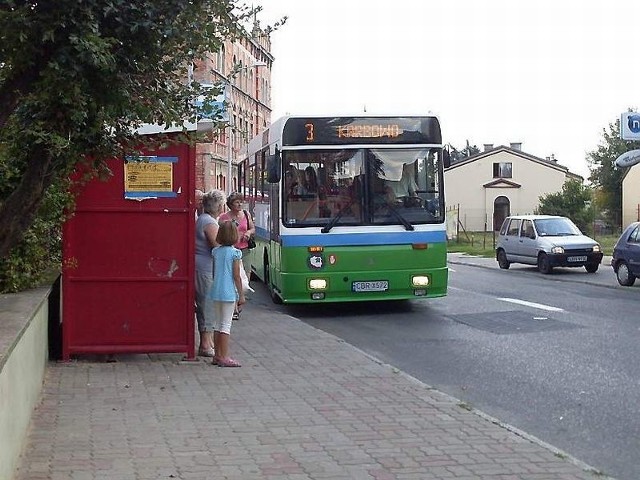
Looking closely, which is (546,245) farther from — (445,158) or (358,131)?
(358,131)

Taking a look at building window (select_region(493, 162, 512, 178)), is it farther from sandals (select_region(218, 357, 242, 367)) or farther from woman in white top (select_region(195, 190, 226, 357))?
sandals (select_region(218, 357, 242, 367))

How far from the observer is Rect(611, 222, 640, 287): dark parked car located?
22.2 metres

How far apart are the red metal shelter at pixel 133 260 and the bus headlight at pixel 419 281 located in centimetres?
589

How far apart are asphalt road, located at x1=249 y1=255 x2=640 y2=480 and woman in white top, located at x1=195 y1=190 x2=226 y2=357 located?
83.8 inches

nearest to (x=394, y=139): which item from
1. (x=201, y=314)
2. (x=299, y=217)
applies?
(x=299, y=217)

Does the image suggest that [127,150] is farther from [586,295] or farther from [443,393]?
[586,295]

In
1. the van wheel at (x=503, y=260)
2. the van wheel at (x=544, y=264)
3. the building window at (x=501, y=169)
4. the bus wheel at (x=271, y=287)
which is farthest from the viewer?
the building window at (x=501, y=169)

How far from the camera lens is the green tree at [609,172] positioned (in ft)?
285

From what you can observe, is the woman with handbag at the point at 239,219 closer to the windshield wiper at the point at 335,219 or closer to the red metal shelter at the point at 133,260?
the windshield wiper at the point at 335,219

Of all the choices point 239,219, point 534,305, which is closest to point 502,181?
point 534,305

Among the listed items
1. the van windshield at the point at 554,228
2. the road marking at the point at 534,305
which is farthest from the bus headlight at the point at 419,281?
the van windshield at the point at 554,228

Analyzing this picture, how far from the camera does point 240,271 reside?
10219 millimetres

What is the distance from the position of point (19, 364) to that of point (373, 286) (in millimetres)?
9347

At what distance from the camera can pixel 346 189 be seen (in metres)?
15.0
